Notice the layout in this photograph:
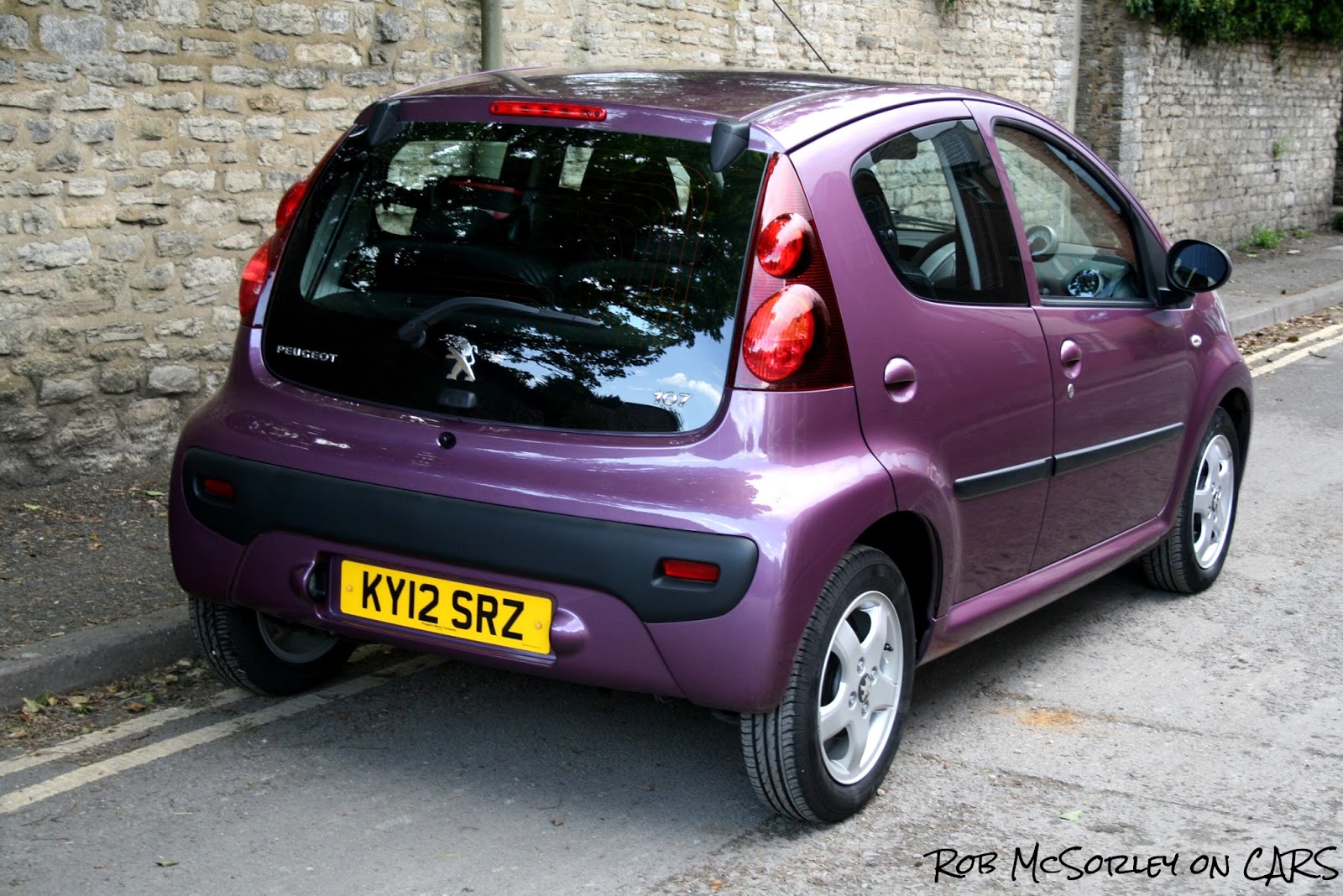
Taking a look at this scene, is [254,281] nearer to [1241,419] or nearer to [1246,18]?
[1241,419]

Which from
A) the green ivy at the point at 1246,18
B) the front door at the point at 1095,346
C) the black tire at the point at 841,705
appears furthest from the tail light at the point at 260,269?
the green ivy at the point at 1246,18

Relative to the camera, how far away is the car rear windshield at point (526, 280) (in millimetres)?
3482

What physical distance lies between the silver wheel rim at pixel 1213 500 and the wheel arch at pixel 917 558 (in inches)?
76.6

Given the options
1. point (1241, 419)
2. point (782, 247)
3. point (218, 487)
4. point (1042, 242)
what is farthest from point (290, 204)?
point (1241, 419)

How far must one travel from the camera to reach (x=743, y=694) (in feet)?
11.1

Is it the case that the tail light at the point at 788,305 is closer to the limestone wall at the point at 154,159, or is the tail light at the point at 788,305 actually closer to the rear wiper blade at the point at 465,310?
the rear wiper blade at the point at 465,310

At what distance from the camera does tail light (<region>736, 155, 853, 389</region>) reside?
11.3 ft

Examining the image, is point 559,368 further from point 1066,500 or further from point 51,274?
point 51,274

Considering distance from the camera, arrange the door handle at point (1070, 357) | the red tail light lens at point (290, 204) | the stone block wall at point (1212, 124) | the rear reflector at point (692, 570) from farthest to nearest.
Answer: the stone block wall at point (1212, 124) → the door handle at point (1070, 357) → the red tail light lens at point (290, 204) → the rear reflector at point (692, 570)

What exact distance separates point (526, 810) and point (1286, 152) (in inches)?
792

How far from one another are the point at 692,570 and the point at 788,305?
63cm

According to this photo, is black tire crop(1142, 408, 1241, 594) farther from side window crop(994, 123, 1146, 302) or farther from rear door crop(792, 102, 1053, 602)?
rear door crop(792, 102, 1053, 602)

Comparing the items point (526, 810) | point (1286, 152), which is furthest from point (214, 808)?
point (1286, 152)

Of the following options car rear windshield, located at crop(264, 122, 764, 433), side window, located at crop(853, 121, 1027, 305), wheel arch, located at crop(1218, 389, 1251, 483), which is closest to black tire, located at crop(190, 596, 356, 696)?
car rear windshield, located at crop(264, 122, 764, 433)
